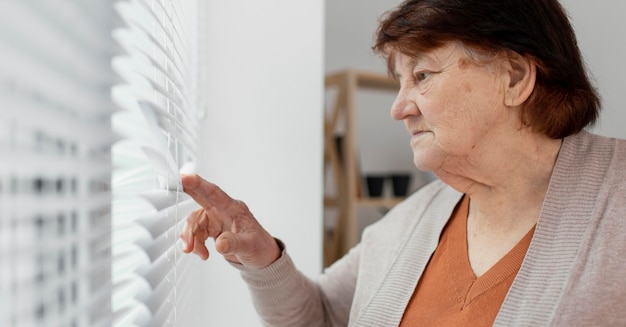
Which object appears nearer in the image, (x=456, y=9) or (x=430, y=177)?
(x=456, y=9)

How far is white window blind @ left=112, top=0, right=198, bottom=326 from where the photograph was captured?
2.29ft

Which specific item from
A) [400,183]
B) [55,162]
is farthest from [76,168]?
[400,183]

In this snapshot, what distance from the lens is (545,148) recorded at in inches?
48.0

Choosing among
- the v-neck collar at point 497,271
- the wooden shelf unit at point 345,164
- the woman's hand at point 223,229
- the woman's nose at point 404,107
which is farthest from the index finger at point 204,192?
the wooden shelf unit at point 345,164

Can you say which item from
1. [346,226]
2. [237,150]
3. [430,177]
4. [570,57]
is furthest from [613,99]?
[237,150]

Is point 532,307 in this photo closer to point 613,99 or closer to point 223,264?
point 223,264

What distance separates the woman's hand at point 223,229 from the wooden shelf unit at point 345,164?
1743 millimetres

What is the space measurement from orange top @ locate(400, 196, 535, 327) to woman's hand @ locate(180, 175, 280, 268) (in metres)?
0.33

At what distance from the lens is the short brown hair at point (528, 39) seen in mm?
1154

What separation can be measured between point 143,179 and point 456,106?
0.62 m

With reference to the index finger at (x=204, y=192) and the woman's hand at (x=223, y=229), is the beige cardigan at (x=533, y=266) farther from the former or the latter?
the index finger at (x=204, y=192)

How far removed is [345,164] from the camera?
3070 millimetres

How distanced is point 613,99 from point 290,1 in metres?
1.82

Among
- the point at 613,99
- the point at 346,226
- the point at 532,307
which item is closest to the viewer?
the point at 532,307
